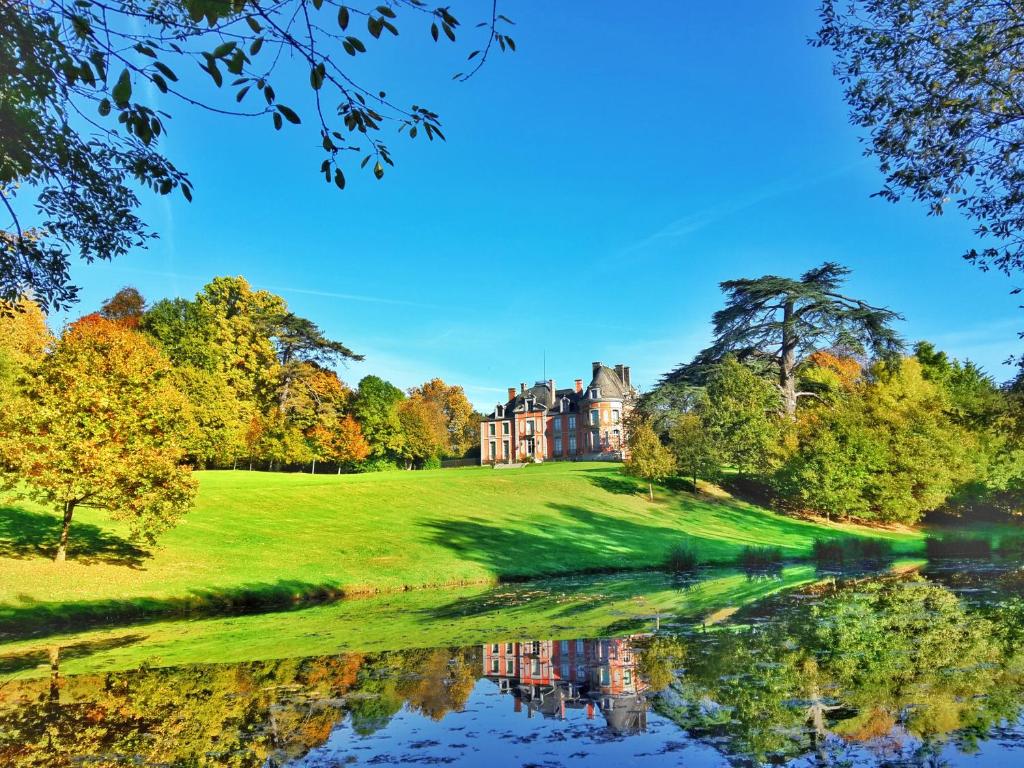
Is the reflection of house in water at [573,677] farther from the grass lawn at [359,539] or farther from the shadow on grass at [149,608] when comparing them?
the grass lawn at [359,539]

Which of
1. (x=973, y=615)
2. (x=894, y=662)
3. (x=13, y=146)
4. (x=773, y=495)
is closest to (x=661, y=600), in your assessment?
(x=973, y=615)

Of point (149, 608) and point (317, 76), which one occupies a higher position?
point (317, 76)

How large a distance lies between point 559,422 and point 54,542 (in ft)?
245

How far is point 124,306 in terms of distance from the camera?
215ft

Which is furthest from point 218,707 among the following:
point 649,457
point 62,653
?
point 649,457

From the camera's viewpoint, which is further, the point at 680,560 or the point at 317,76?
the point at 680,560

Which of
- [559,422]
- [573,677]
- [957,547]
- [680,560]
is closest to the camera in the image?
[573,677]

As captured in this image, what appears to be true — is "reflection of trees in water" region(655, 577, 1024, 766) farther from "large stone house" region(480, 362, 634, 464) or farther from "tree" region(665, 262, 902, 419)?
"large stone house" region(480, 362, 634, 464)

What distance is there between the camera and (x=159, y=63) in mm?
4625

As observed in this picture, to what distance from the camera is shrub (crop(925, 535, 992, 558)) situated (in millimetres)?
32531

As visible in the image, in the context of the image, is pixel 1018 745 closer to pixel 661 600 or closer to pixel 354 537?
pixel 661 600

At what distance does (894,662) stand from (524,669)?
565cm

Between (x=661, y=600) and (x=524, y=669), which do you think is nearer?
(x=524, y=669)

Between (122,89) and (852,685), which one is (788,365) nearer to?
(852,685)
